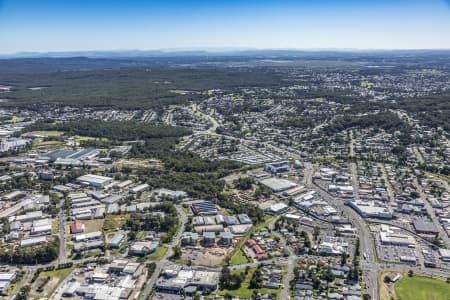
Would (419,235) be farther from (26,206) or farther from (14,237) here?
(26,206)

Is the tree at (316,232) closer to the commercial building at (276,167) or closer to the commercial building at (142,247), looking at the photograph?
the commercial building at (142,247)

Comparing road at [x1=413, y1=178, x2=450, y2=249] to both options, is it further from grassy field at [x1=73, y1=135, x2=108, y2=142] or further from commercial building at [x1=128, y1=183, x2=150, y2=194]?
grassy field at [x1=73, y1=135, x2=108, y2=142]

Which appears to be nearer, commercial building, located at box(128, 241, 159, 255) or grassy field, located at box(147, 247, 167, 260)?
grassy field, located at box(147, 247, 167, 260)

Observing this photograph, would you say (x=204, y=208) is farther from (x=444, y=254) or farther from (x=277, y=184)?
(x=444, y=254)

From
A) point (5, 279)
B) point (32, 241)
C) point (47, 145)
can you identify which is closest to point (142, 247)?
point (32, 241)

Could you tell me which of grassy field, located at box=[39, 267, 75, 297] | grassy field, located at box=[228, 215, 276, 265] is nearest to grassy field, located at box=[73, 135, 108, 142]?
grassy field, located at box=[228, 215, 276, 265]
